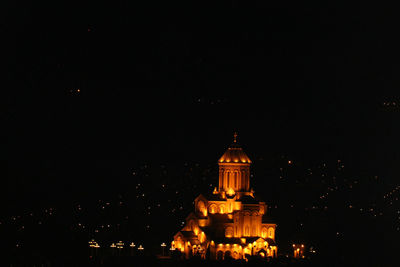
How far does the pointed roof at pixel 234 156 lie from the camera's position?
58.2 m

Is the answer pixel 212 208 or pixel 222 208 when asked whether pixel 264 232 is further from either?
pixel 212 208

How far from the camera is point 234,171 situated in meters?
58.3

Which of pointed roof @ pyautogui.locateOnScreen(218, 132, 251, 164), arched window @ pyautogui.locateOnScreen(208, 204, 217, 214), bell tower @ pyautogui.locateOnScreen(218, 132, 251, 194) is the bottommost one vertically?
arched window @ pyautogui.locateOnScreen(208, 204, 217, 214)

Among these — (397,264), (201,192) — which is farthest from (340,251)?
(201,192)

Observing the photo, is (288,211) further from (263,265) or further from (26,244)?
(26,244)

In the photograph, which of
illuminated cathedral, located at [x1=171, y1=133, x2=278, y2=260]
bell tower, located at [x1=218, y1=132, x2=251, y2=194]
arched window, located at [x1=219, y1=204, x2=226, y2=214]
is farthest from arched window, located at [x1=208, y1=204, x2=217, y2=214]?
bell tower, located at [x1=218, y1=132, x2=251, y2=194]

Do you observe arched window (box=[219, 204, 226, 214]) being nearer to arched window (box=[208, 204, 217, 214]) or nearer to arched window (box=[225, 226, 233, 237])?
arched window (box=[208, 204, 217, 214])

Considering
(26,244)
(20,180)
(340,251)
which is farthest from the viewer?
(340,251)

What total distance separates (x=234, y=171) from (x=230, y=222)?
3419 millimetres

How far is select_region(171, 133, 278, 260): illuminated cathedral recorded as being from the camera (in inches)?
2162

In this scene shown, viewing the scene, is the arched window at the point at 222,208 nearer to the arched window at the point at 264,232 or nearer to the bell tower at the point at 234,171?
the bell tower at the point at 234,171

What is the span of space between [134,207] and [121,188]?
1.23m

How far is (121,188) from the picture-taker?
57312 millimetres

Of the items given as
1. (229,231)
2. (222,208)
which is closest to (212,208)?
(222,208)
